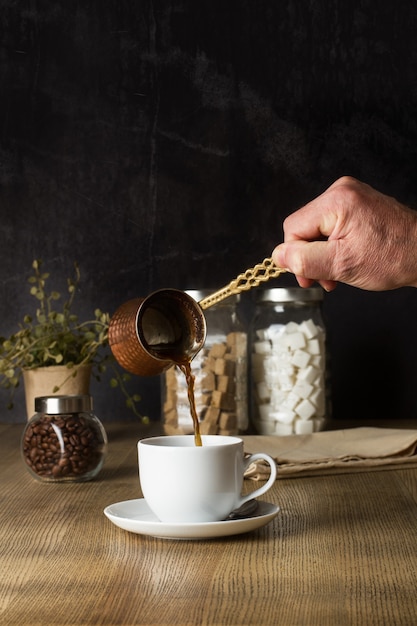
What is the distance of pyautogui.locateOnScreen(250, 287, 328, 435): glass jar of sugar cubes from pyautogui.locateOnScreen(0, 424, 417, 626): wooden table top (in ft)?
1.46

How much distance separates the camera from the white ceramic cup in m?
0.97

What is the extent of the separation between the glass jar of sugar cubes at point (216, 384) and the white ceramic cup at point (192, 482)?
654 mm

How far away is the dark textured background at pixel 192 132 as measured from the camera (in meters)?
2.00

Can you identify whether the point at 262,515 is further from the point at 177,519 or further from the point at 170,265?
the point at 170,265

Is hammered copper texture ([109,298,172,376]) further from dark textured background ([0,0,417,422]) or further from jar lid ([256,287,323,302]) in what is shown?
dark textured background ([0,0,417,422])

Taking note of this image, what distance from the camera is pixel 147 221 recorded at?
6.57 ft

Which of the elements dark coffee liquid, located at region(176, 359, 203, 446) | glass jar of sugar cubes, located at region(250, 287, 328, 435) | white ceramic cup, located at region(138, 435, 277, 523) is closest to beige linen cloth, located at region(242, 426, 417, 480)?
glass jar of sugar cubes, located at region(250, 287, 328, 435)

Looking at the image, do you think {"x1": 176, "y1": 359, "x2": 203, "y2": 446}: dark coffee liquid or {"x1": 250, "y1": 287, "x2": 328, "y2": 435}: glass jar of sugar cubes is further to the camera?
{"x1": 250, "y1": 287, "x2": 328, "y2": 435}: glass jar of sugar cubes

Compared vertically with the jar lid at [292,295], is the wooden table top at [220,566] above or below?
below

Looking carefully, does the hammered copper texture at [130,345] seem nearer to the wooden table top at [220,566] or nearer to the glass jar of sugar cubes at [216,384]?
the wooden table top at [220,566]

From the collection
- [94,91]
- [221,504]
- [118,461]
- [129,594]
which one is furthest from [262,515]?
[94,91]

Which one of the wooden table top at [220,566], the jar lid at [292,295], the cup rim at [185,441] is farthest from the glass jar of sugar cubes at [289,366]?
the cup rim at [185,441]

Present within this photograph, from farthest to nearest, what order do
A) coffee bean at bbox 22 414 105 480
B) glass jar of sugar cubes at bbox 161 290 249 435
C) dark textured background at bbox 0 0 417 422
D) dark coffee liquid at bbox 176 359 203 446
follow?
dark textured background at bbox 0 0 417 422 < glass jar of sugar cubes at bbox 161 290 249 435 < coffee bean at bbox 22 414 105 480 < dark coffee liquid at bbox 176 359 203 446

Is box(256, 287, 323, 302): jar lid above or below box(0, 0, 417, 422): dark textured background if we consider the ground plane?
below
